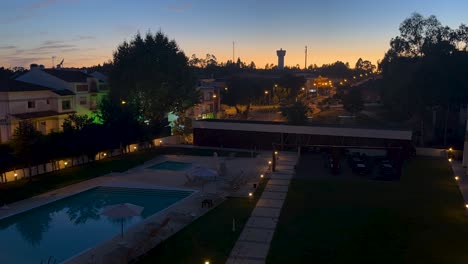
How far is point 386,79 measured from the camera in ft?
160

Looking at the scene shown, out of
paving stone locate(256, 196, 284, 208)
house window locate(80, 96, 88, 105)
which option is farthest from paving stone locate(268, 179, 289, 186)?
house window locate(80, 96, 88, 105)

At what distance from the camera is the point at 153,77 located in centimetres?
4491

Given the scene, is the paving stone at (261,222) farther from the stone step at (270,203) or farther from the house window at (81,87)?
the house window at (81,87)

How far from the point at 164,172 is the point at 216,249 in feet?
55.7

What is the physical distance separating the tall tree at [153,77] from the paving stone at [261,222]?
83.7 feet

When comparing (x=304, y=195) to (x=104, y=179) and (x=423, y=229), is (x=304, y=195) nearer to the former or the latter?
(x=423, y=229)

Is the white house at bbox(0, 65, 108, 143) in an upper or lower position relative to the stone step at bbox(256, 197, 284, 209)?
upper

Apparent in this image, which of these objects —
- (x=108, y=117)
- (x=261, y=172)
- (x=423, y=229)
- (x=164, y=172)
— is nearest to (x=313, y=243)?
(x=423, y=229)

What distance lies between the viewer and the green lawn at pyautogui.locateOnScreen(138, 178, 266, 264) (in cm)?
1539

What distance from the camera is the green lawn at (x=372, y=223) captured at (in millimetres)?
15586

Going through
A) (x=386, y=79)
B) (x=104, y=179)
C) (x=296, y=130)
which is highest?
(x=386, y=79)

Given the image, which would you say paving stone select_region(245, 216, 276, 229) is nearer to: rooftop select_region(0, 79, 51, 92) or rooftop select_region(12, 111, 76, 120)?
rooftop select_region(12, 111, 76, 120)

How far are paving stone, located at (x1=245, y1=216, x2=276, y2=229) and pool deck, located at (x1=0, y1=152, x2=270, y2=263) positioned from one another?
295cm

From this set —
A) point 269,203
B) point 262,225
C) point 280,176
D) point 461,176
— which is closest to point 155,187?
point 269,203
